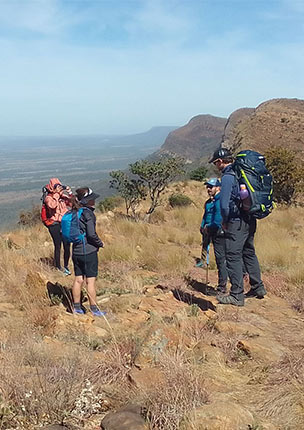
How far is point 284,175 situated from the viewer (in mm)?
20891

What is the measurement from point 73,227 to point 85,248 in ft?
0.97

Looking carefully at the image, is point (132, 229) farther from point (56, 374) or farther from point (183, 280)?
point (56, 374)

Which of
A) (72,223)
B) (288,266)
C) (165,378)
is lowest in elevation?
(288,266)

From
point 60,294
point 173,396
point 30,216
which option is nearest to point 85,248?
point 60,294

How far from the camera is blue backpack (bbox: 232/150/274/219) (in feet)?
16.2

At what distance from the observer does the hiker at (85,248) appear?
533 centimetres

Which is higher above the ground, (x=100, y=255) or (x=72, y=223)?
(x=72, y=223)

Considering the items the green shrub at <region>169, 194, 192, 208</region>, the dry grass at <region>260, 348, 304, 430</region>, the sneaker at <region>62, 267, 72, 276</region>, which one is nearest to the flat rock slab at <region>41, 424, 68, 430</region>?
the dry grass at <region>260, 348, 304, 430</region>

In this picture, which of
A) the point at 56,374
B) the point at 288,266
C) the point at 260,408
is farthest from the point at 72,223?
the point at 288,266

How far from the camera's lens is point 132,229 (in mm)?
10945

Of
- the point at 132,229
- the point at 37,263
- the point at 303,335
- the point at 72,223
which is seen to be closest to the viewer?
the point at 303,335

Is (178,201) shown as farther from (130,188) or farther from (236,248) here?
(236,248)

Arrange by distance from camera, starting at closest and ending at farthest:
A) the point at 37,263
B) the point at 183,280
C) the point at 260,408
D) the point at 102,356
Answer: the point at 260,408 < the point at 102,356 < the point at 183,280 < the point at 37,263

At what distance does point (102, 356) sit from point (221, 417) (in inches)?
53.1
